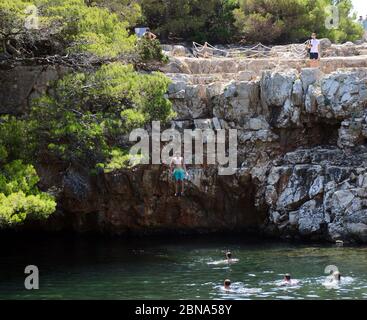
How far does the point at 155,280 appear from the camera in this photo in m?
21.8

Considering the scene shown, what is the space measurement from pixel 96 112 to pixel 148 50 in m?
2.75

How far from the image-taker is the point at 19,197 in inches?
803

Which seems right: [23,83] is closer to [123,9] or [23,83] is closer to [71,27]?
[71,27]

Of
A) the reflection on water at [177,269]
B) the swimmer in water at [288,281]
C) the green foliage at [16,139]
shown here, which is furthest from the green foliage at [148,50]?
the swimmer in water at [288,281]

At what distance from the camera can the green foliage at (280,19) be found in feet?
143

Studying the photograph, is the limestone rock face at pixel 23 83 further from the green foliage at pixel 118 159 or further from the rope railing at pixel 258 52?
the rope railing at pixel 258 52

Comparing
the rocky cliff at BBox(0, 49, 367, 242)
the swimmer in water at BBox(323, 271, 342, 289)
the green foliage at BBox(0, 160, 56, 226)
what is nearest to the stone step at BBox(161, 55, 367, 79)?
the rocky cliff at BBox(0, 49, 367, 242)

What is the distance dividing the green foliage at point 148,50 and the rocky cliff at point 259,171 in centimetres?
345

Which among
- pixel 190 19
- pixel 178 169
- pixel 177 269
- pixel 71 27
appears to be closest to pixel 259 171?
pixel 178 169

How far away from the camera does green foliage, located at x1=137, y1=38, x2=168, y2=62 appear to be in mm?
25797

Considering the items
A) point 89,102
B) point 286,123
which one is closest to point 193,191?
point 286,123

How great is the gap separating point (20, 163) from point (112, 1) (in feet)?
50.2

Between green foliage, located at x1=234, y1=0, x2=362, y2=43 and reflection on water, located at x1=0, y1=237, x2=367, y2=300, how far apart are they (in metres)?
18.2

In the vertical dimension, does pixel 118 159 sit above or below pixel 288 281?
above
